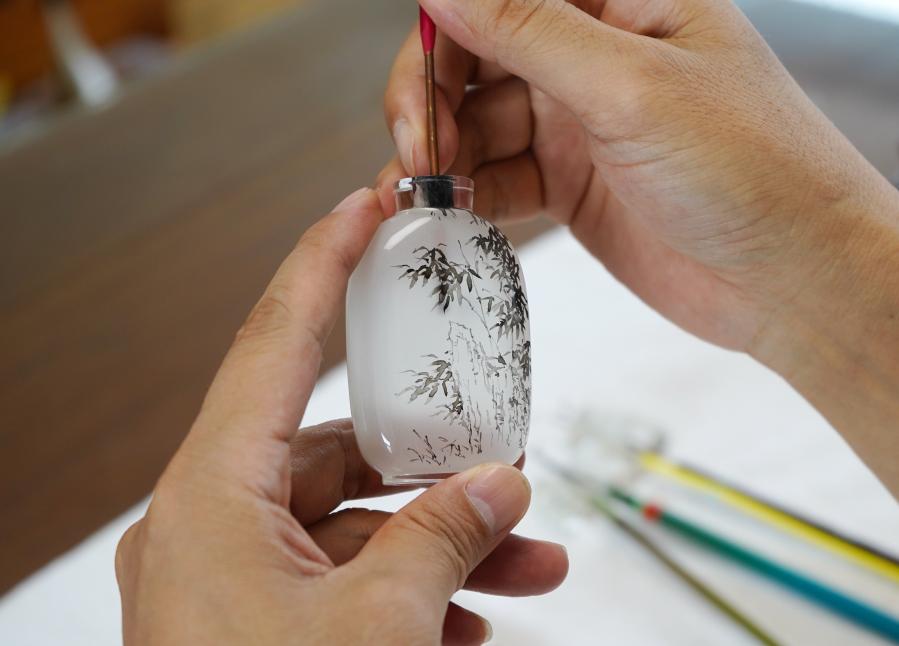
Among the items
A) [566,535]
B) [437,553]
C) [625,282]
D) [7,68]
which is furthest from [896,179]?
[7,68]

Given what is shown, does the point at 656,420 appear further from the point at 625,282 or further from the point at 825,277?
the point at 825,277

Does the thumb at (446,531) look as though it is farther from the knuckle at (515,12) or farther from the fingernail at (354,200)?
the knuckle at (515,12)

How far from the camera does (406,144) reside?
69 cm

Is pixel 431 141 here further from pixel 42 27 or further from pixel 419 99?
pixel 42 27

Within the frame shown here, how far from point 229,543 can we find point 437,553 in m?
0.11

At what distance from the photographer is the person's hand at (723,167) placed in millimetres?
624

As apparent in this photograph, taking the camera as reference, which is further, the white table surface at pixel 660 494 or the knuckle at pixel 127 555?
the white table surface at pixel 660 494

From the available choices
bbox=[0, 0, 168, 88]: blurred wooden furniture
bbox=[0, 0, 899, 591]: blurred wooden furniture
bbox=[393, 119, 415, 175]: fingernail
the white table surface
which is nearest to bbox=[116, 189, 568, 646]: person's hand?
bbox=[393, 119, 415, 175]: fingernail

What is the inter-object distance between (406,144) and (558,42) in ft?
0.46

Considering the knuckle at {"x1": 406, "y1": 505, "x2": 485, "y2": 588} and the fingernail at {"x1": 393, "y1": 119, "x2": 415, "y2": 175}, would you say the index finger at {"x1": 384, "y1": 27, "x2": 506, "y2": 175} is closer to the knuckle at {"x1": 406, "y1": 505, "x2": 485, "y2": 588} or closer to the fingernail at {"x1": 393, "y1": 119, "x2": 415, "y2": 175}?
the fingernail at {"x1": 393, "y1": 119, "x2": 415, "y2": 175}

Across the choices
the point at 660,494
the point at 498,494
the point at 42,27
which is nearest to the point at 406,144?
the point at 498,494

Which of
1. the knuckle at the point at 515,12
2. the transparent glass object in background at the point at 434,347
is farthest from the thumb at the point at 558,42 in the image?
the transparent glass object in background at the point at 434,347

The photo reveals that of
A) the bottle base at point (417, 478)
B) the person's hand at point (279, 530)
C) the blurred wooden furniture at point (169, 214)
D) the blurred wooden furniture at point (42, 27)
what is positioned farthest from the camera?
the blurred wooden furniture at point (42, 27)

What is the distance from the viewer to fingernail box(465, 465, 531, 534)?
537 mm
